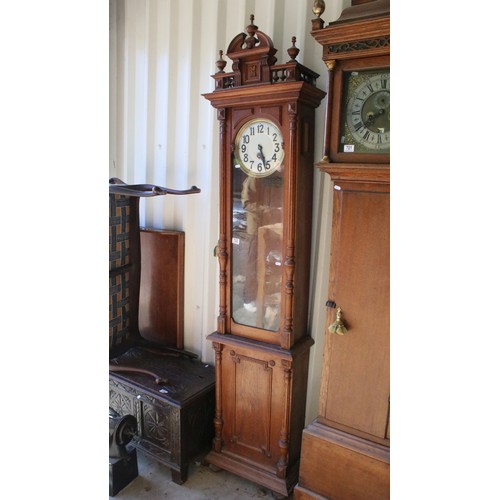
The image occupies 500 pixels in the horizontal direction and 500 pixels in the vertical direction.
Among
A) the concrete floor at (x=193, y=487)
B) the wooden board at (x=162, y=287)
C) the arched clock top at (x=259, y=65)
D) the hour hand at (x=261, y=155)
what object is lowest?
the concrete floor at (x=193, y=487)

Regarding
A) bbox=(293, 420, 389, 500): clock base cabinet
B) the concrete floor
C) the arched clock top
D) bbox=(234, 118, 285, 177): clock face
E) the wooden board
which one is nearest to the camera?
bbox=(293, 420, 389, 500): clock base cabinet

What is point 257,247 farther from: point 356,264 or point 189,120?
point 189,120

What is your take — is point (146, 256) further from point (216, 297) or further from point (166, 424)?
point (166, 424)

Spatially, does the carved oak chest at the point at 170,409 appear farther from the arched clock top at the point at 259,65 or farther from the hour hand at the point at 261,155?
the arched clock top at the point at 259,65

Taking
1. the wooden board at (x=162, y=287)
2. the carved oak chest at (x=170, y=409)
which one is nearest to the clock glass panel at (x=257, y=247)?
the carved oak chest at (x=170, y=409)

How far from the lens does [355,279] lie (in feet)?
5.37

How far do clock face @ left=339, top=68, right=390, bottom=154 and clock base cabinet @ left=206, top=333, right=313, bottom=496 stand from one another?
39.9 inches

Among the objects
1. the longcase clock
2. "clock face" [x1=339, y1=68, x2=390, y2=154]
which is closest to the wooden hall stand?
the longcase clock

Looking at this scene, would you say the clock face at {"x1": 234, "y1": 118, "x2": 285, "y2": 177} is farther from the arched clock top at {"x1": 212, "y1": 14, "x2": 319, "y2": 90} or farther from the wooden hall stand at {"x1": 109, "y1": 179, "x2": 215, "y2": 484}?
the wooden hall stand at {"x1": 109, "y1": 179, "x2": 215, "y2": 484}

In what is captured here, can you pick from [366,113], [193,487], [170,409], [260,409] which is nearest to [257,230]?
[366,113]

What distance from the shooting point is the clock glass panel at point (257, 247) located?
6.43 feet

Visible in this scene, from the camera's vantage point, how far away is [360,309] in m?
1.64

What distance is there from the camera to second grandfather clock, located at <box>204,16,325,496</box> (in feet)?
6.08
